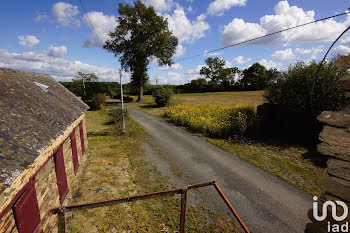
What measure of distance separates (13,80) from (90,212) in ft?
16.2

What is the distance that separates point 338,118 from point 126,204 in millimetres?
6521

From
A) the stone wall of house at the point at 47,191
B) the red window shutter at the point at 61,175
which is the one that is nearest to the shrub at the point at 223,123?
the red window shutter at the point at 61,175

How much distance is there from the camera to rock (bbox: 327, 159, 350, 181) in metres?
1.93

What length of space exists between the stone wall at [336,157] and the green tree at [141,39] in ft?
114

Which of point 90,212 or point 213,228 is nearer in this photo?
point 213,228

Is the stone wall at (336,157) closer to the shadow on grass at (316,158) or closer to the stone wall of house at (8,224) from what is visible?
the stone wall of house at (8,224)

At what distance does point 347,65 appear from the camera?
2.05 meters

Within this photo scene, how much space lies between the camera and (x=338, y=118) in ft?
6.41

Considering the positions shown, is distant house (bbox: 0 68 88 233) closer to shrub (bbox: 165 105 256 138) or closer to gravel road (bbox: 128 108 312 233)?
gravel road (bbox: 128 108 312 233)

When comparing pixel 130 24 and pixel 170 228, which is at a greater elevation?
pixel 130 24

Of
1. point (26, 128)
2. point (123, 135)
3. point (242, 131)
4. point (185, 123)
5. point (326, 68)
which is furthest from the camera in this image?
point (185, 123)

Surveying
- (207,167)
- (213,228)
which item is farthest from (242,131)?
(213,228)

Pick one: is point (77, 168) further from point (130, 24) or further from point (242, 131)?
point (130, 24)

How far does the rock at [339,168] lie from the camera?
1935mm
